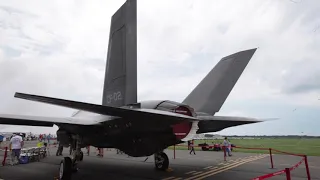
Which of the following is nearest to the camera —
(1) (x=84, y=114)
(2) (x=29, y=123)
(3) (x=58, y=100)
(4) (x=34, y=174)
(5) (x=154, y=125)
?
(3) (x=58, y=100)

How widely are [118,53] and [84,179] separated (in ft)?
14.3

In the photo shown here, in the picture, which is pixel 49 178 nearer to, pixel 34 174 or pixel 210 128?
pixel 34 174

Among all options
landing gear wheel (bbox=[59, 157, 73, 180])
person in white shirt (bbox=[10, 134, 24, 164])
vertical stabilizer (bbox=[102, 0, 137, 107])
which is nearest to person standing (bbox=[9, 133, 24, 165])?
person in white shirt (bbox=[10, 134, 24, 164])

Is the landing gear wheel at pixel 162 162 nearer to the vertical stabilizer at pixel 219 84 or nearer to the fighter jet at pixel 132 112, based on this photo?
the fighter jet at pixel 132 112

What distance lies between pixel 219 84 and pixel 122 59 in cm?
333

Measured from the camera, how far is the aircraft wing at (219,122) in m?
6.82

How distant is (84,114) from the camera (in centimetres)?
934

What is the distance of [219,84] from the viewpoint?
797cm

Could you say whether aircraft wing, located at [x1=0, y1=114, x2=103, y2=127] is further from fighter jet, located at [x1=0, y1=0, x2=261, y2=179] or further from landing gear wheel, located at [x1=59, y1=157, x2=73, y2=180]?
landing gear wheel, located at [x1=59, y1=157, x2=73, y2=180]

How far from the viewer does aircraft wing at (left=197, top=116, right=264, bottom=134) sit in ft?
22.4

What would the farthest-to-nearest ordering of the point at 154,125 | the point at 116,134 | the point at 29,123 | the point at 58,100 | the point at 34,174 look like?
the point at 34,174 < the point at 29,123 < the point at 116,134 < the point at 154,125 < the point at 58,100

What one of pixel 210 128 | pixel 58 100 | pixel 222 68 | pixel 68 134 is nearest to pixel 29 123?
pixel 68 134

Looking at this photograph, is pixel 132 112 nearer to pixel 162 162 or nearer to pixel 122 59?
pixel 122 59

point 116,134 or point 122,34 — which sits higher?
point 122,34
